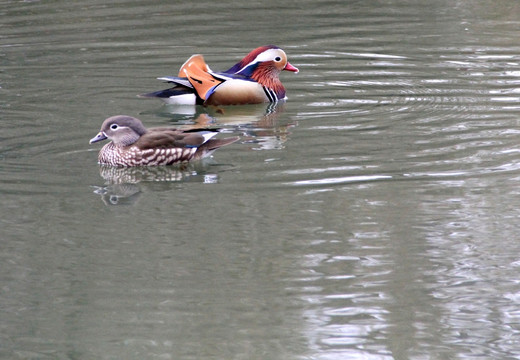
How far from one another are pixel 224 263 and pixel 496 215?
7.12 ft

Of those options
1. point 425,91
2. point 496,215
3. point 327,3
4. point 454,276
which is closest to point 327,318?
point 454,276

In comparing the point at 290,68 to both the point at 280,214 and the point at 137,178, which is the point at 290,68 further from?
the point at 280,214

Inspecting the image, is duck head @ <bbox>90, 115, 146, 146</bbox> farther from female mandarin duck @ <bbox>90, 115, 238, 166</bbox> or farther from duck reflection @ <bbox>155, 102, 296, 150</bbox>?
duck reflection @ <bbox>155, 102, 296, 150</bbox>

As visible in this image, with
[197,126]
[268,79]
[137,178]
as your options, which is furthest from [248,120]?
[137,178]

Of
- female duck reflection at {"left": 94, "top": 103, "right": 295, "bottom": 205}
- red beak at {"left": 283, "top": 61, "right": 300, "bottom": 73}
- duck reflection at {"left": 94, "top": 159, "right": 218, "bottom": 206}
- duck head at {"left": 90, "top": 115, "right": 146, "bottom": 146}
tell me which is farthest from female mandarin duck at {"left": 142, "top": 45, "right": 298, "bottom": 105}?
duck reflection at {"left": 94, "top": 159, "right": 218, "bottom": 206}

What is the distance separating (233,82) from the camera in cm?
1234

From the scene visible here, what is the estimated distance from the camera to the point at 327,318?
620 centimetres

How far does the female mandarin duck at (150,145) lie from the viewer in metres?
9.52

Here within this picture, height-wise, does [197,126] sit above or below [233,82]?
below

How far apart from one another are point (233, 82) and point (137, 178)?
3321 millimetres

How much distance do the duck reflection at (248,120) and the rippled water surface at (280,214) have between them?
4 centimetres

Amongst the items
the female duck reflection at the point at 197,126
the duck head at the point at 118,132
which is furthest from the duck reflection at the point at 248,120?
the duck head at the point at 118,132

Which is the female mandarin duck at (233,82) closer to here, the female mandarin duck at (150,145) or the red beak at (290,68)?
the red beak at (290,68)

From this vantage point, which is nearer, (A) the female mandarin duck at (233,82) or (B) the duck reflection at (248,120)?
(B) the duck reflection at (248,120)
